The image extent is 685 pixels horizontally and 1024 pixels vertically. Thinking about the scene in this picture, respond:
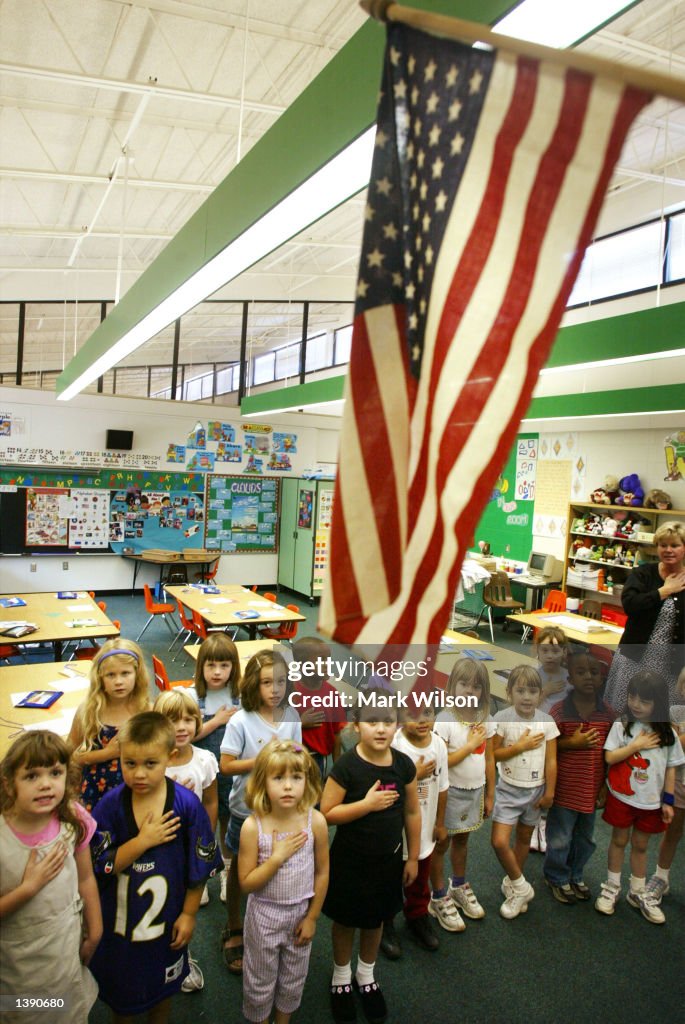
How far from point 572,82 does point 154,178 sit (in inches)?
268

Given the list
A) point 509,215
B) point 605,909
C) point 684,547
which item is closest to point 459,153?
point 509,215

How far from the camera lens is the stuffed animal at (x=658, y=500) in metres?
7.49

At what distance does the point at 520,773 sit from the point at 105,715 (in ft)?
6.49

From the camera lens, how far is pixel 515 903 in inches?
122

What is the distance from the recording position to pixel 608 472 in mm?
8555

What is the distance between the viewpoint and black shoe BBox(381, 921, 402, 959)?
2.76 m

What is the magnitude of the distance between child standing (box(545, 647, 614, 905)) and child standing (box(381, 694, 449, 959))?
2.37 feet

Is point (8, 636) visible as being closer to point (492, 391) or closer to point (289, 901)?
point (289, 901)

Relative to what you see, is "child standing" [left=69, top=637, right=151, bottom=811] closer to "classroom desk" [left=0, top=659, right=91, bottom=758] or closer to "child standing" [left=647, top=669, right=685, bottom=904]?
"classroom desk" [left=0, top=659, right=91, bottom=758]

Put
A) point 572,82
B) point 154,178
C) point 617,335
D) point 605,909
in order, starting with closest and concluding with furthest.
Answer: point 572,82 < point 605,909 < point 617,335 < point 154,178

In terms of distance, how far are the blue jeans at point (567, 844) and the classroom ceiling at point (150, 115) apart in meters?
3.26

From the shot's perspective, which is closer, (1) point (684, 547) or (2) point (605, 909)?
(2) point (605, 909)

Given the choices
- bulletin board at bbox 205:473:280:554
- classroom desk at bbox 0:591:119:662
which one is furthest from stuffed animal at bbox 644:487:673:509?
classroom desk at bbox 0:591:119:662

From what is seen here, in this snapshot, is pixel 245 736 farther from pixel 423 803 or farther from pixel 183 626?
pixel 183 626
